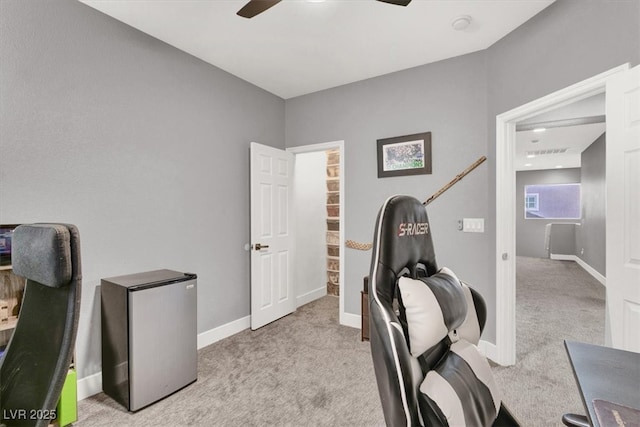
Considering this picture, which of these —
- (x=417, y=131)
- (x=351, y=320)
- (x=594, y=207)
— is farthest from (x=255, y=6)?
(x=594, y=207)

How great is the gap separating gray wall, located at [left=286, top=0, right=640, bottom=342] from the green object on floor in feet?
8.16

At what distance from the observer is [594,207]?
623 cm

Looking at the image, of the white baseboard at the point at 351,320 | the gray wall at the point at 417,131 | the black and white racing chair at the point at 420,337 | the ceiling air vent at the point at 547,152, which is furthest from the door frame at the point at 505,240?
the ceiling air vent at the point at 547,152

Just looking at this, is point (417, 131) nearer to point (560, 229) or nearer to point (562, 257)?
point (560, 229)

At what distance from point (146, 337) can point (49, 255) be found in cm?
158

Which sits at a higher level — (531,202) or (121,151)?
(121,151)

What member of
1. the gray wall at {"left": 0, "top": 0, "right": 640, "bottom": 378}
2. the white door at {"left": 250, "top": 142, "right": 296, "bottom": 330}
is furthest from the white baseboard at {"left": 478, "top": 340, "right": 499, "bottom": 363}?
the white door at {"left": 250, "top": 142, "right": 296, "bottom": 330}

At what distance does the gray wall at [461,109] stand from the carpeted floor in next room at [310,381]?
494 mm

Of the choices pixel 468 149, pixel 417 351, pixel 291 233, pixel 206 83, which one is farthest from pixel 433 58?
pixel 417 351

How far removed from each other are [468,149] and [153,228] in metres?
2.92

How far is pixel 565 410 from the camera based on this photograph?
1.99 m

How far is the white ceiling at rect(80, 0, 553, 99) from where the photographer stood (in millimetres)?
2207

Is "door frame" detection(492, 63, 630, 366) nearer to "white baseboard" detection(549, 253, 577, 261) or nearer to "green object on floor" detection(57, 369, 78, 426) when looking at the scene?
"green object on floor" detection(57, 369, 78, 426)

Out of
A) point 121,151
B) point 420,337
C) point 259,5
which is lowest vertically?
point 420,337
